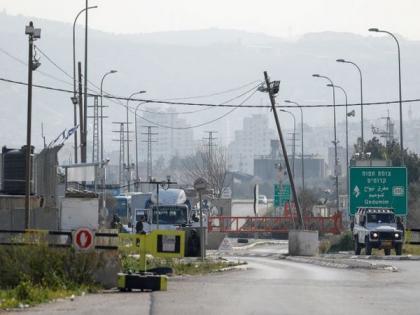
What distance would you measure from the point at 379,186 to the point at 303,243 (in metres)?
4.28

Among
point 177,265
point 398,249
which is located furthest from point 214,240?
point 177,265

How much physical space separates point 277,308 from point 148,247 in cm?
779

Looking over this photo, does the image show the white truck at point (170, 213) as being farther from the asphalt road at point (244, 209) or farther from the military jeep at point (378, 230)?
the asphalt road at point (244, 209)

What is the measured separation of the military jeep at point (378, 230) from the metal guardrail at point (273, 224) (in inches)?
610

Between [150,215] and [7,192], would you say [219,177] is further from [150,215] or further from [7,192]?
[7,192]

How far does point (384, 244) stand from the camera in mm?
55469

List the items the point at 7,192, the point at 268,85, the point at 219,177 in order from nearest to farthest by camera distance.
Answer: the point at 7,192 < the point at 268,85 < the point at 219,177

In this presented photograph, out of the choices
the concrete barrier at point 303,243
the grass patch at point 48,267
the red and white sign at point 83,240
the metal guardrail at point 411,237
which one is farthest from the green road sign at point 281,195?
the red and white sign at point 83,240

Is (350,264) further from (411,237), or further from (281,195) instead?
(281,195)

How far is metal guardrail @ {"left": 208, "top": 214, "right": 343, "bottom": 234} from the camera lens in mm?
75356

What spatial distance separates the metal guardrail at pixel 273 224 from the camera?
247 ft

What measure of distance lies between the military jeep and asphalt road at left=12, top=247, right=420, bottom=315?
1967cm

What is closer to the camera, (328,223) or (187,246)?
(187,246)

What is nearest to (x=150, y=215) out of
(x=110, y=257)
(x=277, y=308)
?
(x=110, y=257)
